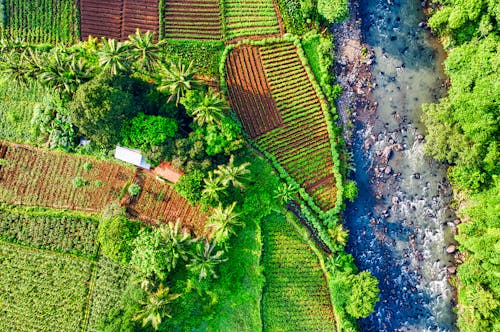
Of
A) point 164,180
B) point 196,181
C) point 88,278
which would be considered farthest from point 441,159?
point 88,278

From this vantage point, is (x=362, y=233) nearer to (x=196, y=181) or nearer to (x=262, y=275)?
(x=262, y=275)

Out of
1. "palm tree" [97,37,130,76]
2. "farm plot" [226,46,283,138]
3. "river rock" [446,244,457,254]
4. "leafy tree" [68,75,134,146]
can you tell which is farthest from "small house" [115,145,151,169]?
A: "river rock" [446,244,457,254]

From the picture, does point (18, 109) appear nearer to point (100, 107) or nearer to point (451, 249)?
point (100, 107)

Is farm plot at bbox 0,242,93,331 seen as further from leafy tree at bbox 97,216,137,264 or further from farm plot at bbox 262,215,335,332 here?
farm plot at bbox 262,215,335,332

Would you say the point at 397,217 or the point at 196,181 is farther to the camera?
the point at 397,217

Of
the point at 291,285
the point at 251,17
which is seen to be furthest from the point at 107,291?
the point at 251,17

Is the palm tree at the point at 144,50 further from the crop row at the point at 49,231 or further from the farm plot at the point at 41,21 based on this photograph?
the crop row at the point at 49,231
